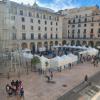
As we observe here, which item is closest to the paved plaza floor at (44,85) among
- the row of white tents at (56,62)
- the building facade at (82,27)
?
the row of white tents at (56,62)

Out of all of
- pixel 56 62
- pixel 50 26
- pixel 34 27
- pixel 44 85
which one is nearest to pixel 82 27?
pixel 50 26

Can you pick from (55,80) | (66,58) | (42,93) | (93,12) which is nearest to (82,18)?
(93,12)

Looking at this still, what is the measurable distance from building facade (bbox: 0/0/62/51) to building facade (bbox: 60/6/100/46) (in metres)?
6.71

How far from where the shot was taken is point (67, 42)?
57531 millimetres

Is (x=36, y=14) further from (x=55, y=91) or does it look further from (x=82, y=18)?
(x=55, y=91)

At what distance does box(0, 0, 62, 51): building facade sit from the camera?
129ft

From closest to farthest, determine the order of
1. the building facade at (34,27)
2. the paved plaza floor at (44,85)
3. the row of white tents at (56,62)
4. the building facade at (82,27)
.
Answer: the paved plaza floor at (44,85) → the row of white tents at (56,62) → the building facade at (34,27) → the building facade at (82,27)

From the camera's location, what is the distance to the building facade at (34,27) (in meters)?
39.4

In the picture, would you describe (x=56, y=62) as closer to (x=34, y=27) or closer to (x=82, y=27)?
(x=34, y=27)

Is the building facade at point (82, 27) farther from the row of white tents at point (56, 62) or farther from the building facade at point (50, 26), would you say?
the row of white tents at point (56, 62)

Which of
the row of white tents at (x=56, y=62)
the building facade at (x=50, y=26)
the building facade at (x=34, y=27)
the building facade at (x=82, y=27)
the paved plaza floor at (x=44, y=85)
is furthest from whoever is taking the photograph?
the building facade at (x=82, y=27)

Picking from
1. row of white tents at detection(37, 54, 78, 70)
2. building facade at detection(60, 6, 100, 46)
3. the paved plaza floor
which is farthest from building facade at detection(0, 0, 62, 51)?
the paved plaza floor

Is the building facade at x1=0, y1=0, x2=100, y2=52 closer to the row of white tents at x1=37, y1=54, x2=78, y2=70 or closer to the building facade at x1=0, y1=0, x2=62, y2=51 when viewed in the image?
the building facade at x1=0, y1=0, x2=62, y2=51

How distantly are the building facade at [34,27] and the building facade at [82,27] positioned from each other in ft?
22.0
